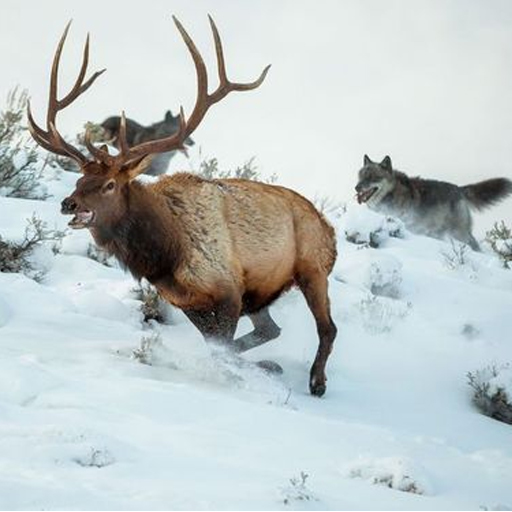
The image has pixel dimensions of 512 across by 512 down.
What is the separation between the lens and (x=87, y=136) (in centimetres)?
626

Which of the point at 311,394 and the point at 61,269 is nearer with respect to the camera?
the point at 311,394

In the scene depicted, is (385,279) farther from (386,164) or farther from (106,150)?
→ (386,164)

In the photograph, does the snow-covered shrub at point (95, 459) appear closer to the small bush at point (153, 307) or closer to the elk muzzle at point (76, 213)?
the elk muzzle at point (76, 213)

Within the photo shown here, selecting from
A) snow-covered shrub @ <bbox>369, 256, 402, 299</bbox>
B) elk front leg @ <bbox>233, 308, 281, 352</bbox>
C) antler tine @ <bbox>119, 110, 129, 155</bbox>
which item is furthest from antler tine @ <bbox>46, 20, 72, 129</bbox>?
snow-covered shrub @ <bbox>369, 256, 402, 299</bbox>

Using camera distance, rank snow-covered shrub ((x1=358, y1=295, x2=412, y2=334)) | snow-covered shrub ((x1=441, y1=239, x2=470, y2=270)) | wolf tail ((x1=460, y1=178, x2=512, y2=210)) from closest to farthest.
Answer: snow-covered shrub ((x1=358, y1=295, x2=412, y2=334)), snow-covered shrub ((x1=441, y1=239, x2=470, y2=270)), wolf tail ((x1=460, y1=178, x2=512, y2=210))

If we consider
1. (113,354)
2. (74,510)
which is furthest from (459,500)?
(113,354)

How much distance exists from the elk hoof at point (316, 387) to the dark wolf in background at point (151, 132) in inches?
384

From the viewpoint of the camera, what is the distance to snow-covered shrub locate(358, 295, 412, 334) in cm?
877

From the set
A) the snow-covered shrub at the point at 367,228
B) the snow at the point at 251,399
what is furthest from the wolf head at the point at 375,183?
the snow at the point at 251,399

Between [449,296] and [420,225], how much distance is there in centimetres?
683

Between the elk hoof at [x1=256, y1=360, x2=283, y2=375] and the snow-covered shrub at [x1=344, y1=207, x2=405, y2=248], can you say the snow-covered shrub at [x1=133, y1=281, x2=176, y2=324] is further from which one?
the snow-covered shrub at [x1=344, y1=207, x2=405, y2=248]

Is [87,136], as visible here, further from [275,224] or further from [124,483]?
[124,483]

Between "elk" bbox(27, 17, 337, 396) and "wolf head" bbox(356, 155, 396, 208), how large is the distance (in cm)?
957

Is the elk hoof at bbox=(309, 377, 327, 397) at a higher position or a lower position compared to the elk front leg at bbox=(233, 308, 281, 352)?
lower
